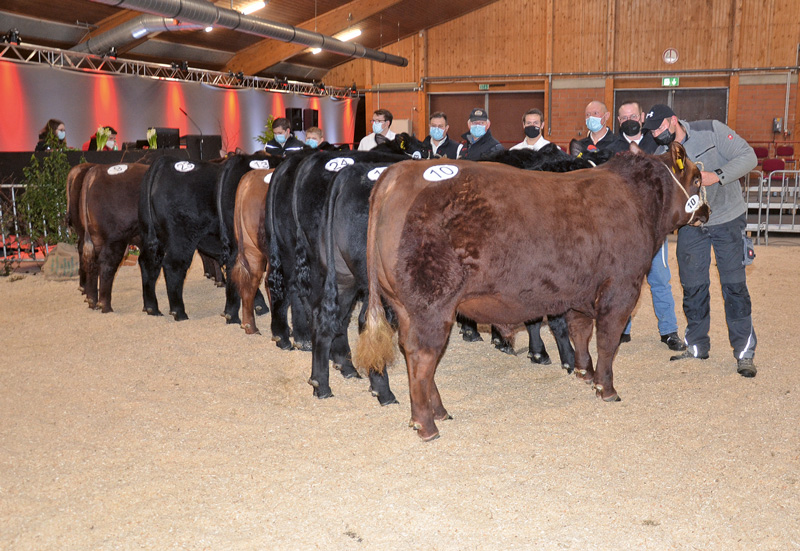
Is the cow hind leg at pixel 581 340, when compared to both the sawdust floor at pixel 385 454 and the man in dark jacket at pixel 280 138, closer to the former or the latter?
the sawdust floor at pixel 385 454

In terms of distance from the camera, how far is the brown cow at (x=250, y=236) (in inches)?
215

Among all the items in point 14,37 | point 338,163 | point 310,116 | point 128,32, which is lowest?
point 338,163

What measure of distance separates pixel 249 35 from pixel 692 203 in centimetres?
1682

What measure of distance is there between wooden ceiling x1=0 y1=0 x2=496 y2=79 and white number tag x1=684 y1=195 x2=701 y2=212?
44.2ft

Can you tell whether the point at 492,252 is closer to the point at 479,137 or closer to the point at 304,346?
the point at 304,346

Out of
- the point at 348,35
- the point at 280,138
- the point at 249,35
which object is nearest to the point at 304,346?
the point at 280,138

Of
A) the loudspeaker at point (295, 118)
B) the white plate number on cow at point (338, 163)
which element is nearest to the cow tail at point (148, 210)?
the white plate number on cow at point (338, 163)

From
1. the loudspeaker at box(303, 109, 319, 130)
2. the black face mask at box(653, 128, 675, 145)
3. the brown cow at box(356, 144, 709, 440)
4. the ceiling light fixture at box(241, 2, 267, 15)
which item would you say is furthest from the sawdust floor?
the loudspeaker at box(303, 109, 319, 130)

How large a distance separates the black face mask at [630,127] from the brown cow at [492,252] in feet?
4.12

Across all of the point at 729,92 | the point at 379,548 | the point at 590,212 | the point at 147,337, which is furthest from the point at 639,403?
the point at 729,92

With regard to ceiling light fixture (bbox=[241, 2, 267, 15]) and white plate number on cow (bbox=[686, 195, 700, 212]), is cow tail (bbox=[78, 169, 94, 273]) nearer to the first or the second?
white plate number on cow (bbox=[686, 195, 700, 212])

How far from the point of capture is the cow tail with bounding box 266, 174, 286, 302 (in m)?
4.90

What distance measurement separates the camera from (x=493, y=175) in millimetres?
3547

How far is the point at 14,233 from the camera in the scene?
8.96 metres
